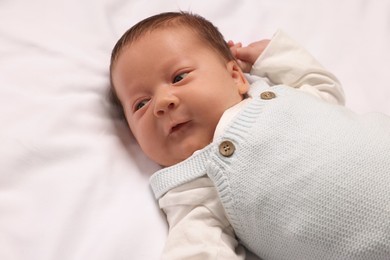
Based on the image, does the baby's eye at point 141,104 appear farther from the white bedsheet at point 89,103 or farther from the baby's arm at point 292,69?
the baby's arm at point 292,69

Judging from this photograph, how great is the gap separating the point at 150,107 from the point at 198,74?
12 cm

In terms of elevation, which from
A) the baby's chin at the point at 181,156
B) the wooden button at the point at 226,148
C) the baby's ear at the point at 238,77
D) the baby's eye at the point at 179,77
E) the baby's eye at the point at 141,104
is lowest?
the baby's chin at the point at 181,156

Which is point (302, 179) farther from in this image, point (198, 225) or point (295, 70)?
point (295, 70)

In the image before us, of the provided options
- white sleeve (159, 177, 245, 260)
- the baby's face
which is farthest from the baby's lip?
white sleeve (159, 177, 245, 260)

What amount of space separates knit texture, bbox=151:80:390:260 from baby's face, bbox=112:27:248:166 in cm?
6

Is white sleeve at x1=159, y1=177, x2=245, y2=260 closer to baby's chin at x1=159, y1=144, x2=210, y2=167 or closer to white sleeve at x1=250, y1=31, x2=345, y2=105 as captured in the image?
baby's chin at x1=159, y1=144, x2=210, y2=167

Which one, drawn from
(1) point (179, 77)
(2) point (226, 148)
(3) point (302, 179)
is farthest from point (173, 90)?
(3) point (302, 179)

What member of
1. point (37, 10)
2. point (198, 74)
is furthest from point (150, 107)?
point (37, 10)

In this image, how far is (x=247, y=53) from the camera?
119 cm

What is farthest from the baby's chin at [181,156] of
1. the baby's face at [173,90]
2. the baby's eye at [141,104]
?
the baby's eye at [141,104]

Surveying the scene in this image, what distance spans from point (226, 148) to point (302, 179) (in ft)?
0.46

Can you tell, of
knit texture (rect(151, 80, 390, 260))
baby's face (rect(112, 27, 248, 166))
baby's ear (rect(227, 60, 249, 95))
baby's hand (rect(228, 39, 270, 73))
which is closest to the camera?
knit texture (rect(151, 80, 390, 260))

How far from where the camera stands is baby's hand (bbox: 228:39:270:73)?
1.18 meters

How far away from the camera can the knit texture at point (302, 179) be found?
774 mm
